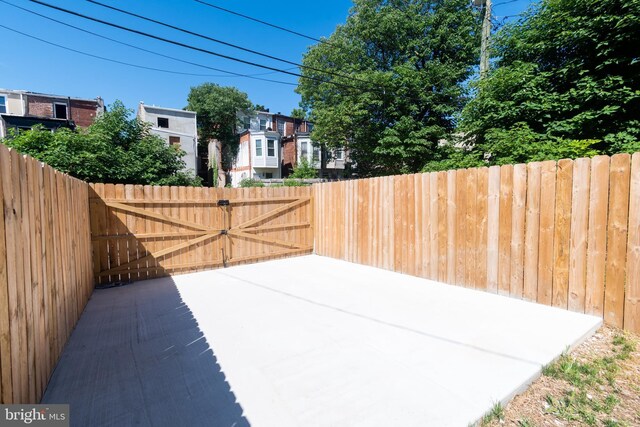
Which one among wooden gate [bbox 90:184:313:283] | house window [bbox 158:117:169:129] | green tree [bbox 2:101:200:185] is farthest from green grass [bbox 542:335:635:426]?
house window [bbox 158:117:169:129]

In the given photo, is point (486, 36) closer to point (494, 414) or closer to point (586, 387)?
point (586, 387)

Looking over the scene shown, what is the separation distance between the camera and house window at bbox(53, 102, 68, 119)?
2378 centimetres

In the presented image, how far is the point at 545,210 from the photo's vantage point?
12.7 ft

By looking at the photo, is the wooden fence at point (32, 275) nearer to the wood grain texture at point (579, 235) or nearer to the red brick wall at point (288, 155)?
the wood grain texture at point (579, 235)

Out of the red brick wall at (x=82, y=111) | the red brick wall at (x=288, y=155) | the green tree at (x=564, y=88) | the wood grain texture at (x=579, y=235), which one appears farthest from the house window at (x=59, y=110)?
the wood grain texture at (x=579, y=235)

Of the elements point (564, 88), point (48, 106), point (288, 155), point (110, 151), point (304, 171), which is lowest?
point (110, 151)

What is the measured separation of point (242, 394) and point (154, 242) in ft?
14.3

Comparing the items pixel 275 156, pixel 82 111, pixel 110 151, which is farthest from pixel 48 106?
pixel 110 151

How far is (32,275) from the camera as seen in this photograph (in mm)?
2107

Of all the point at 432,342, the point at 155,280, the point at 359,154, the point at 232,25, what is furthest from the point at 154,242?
the point at 359,154

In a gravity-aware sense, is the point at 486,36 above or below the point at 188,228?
above

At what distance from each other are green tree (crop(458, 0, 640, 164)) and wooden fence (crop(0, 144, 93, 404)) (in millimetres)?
7724

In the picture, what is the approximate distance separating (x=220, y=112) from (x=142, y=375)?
31891mm

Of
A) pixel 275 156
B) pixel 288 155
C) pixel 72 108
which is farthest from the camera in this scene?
pixel 288 155
